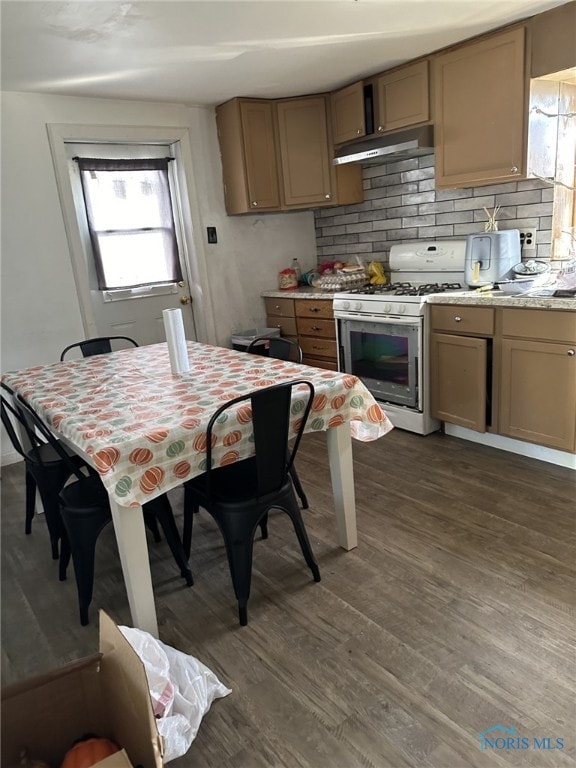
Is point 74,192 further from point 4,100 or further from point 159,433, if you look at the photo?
point 159,433

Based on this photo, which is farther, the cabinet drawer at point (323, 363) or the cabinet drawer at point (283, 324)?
the cabinet drawer at point (283, 324)

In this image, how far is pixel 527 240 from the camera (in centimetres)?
319

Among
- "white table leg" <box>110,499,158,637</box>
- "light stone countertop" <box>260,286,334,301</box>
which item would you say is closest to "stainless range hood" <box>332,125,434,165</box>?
"light stone countertop" <box>260,286,334,301</box>

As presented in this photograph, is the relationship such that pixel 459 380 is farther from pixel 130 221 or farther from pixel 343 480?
pixel 130 221

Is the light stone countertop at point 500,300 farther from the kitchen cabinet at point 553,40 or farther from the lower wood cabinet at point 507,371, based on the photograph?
the kitchen cabinet at point 553,40

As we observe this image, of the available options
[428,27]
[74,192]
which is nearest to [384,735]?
[428,27]

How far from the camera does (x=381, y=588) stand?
203 cm

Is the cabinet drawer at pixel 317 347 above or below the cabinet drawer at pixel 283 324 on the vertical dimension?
below

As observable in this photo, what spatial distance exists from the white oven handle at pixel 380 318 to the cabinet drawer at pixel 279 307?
2.01 feet

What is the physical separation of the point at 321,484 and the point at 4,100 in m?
3.07

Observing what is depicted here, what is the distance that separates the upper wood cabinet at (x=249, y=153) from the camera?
13.1ft

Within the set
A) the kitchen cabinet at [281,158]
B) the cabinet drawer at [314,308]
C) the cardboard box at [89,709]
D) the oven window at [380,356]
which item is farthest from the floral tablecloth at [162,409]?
the kitchen cabinet at [281,158]

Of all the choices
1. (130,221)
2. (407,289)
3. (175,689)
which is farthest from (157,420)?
(130,221)

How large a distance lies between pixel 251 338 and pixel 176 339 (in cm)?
206
